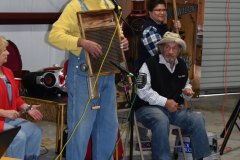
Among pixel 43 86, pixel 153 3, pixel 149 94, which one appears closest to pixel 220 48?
pixel 153 3

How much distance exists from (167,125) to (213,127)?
2243 millimetres

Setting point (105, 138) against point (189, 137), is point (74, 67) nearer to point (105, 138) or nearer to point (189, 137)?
point (105, 138)

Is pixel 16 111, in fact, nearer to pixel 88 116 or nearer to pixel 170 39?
pixel 88 116

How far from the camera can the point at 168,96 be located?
4957 mm

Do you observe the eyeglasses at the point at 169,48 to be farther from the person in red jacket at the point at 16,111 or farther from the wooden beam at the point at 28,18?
the wooden beam at the point at 28,18

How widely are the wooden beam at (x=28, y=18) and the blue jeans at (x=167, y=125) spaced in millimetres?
2785

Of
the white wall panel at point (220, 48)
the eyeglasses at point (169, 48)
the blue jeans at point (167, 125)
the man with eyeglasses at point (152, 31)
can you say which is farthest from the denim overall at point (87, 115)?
the white wall panel at point (220, 48)

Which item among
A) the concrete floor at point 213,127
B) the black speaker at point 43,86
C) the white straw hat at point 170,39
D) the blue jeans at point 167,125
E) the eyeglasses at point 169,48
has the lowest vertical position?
the concrete floor at point 213,127

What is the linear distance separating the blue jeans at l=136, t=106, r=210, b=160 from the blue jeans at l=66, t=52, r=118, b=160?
1.57ft

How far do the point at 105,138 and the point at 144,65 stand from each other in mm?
854

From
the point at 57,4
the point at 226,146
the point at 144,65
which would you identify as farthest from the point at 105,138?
the point at 57,4

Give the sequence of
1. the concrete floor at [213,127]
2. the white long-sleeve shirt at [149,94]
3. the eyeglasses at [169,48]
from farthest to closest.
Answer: the concrete floor at [213,127] → the eyeglasses at [169,48] → the white long-sleeve shirt at [149,94]

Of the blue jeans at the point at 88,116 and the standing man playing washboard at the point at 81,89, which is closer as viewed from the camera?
the standing man playing washboard at the point at 81,89

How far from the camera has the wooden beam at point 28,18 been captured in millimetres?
7023
